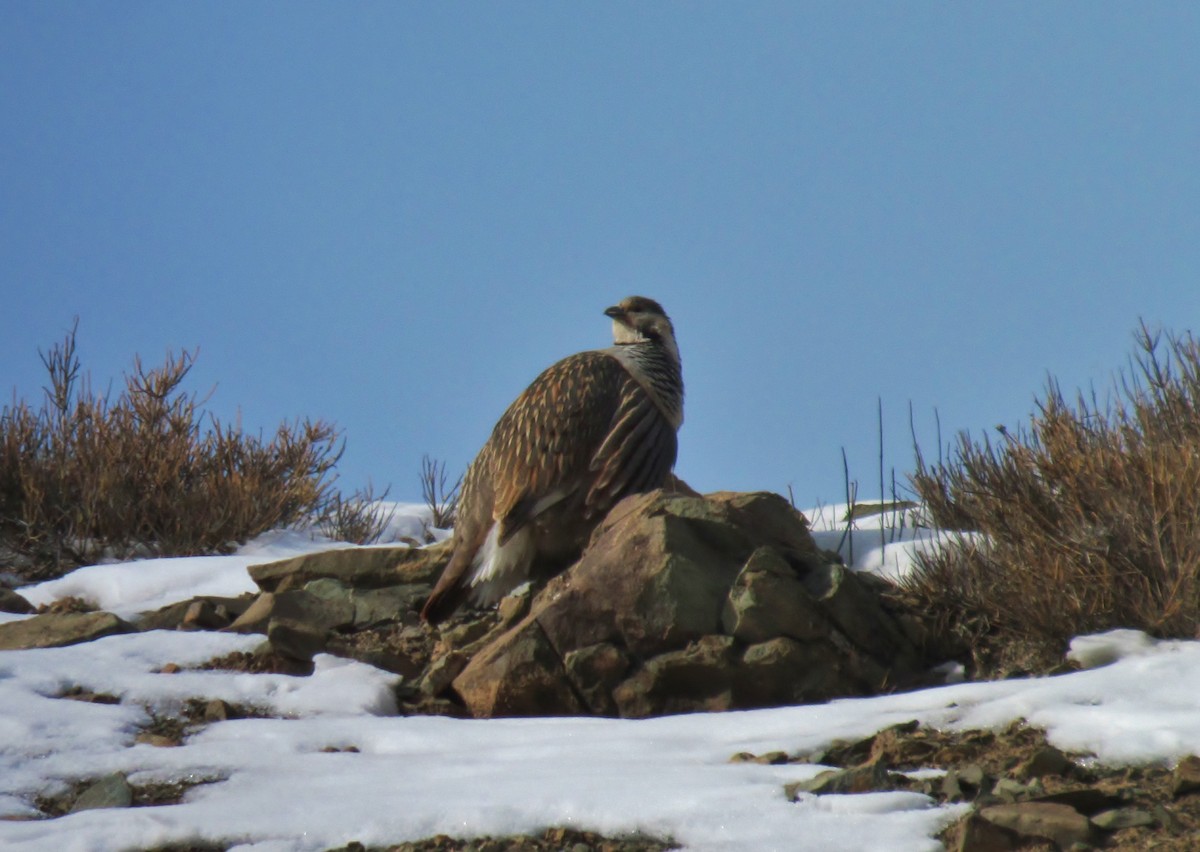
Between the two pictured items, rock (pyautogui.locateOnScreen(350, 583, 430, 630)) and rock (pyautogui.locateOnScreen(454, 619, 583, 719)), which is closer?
rock (pyautogui.locateOnScreen(454, 619, 583, 719))

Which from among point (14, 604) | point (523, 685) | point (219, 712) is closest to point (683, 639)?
point (523, 685)

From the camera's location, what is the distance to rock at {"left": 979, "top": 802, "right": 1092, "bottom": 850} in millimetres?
3361

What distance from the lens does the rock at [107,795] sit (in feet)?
13.9

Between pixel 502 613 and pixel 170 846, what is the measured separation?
288 centimetres

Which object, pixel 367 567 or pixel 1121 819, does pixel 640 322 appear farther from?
pixel 1121 819

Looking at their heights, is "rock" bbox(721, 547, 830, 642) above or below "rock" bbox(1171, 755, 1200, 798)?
above

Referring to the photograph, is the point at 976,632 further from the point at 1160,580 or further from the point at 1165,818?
the point at 1165,818

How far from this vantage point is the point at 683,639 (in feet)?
18.2

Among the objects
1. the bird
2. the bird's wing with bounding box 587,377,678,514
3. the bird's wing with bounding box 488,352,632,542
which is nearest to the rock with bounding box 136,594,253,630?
the bird

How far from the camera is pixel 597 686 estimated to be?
5.49 m

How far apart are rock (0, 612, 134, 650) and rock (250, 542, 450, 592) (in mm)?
916

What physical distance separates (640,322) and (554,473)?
1346 millimetres

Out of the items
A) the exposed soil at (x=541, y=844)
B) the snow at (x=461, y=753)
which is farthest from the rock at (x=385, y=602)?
the exposed soil at (x=541, y=844)

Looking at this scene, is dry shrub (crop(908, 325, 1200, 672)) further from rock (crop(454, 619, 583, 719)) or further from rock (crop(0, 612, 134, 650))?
rock (crop(0, 612, 134, 650))
